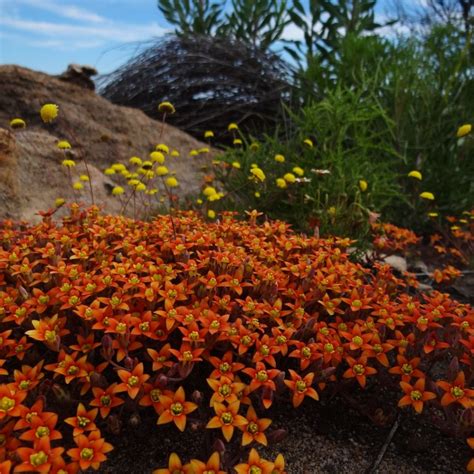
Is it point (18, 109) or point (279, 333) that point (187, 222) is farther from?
point (18, 109)

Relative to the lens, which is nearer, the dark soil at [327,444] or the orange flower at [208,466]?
the orange flower at [208,466]

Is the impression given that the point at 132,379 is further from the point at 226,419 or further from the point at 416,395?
the point at 416,395

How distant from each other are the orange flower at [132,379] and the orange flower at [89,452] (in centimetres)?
19

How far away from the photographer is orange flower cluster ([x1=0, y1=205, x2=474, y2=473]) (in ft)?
5.39

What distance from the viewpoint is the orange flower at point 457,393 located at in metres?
1.78

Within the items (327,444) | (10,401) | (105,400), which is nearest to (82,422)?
(105,400)

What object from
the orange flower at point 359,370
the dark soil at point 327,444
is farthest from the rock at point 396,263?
the orange flower at point 359,370

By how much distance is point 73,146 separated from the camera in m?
5.55

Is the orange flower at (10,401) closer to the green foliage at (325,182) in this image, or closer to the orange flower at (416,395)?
the orange flower at (416,395)

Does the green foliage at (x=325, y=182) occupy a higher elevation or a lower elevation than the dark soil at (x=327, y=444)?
higher

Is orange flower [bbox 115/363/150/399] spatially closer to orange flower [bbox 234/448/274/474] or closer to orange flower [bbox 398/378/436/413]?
orange flower [bbox 234/448/274/474]

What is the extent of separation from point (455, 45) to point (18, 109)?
5.63 m

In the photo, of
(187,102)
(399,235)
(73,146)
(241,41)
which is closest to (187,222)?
(399,235)

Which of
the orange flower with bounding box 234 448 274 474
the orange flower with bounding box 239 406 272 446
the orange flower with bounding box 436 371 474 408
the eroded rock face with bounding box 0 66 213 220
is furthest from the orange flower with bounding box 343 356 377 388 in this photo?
the eroded rock face with bounding box 0 66 213 220
